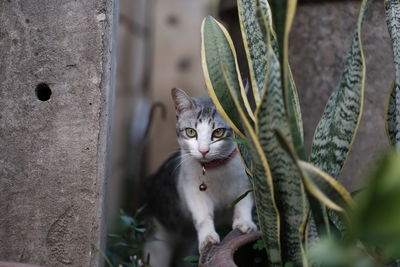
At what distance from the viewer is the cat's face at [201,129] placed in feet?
6.33

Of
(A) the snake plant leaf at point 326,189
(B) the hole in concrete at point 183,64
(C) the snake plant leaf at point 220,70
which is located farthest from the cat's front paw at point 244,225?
(B) the hole in concrete at point 183,64

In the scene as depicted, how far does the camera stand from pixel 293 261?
1.41 metres

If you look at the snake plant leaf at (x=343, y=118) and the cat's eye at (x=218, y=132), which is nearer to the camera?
the snake plant leaf at (x=343, y=118)

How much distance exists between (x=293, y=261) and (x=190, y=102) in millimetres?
857

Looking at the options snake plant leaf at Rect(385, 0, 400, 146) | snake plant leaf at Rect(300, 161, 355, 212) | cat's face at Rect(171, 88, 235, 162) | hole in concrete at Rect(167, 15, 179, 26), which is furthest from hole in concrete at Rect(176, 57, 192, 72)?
snake plant leaf at Rect(300, 161, 355, 212)

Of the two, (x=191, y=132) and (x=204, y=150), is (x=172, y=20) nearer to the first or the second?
(x=191, y=132)

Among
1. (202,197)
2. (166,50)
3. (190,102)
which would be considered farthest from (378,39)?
(166,50)

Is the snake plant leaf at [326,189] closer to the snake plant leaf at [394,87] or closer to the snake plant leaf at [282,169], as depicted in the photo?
the snake plant leaf at [282,169]

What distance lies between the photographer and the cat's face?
1.93 m

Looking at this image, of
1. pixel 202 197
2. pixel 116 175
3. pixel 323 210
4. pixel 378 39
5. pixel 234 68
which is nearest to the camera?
pixel 323 210

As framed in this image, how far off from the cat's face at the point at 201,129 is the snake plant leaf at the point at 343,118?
0.51 m

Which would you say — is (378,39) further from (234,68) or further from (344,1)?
(234,68)

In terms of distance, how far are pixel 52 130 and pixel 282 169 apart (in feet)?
2.51

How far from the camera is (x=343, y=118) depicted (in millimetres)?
1413
